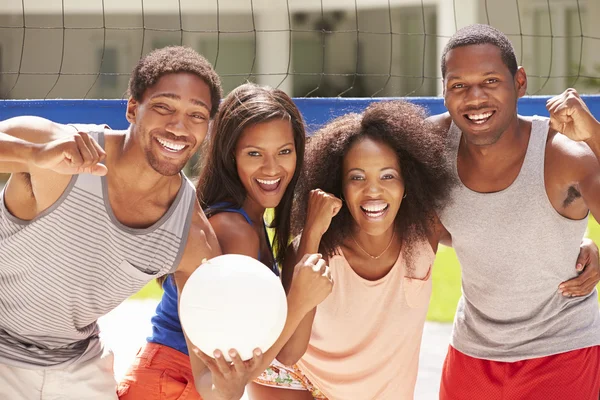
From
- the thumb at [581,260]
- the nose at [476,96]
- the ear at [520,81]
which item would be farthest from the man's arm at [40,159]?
the thumb at [581,260]

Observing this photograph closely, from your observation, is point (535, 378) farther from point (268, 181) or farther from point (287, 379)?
point (268, 181)

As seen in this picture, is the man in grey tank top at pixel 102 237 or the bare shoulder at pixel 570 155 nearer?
the man in grey tank top at pixel 102 237

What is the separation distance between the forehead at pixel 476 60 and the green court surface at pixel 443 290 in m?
3.64

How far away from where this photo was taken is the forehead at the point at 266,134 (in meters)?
3.20

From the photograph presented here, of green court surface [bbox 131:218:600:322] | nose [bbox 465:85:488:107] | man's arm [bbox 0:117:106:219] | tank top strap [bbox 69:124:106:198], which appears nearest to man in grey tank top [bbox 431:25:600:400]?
nose [bbox 465:85:488:107]

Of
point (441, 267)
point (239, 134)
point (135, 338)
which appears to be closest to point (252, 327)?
point (239, 134)

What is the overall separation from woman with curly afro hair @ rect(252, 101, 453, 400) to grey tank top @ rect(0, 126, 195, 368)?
1.86ft

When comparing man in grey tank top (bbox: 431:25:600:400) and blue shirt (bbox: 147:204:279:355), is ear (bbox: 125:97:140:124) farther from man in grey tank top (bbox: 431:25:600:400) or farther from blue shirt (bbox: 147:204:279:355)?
man in grey tank top (bbox: 431:25:600:400)

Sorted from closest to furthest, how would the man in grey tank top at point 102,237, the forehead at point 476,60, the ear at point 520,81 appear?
the man in grey tank top at point 102,237 < the forehead at point 476,60 < the ear at point 520,81

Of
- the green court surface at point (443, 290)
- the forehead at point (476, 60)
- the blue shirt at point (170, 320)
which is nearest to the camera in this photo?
the blue shirt at point (170, 320)

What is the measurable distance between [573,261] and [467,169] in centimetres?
54

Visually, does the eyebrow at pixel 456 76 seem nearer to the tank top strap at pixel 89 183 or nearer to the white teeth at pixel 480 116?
the white teeth at pixel 480 116

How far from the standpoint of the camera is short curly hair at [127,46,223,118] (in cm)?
296

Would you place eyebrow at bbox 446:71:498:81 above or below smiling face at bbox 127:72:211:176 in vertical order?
above
